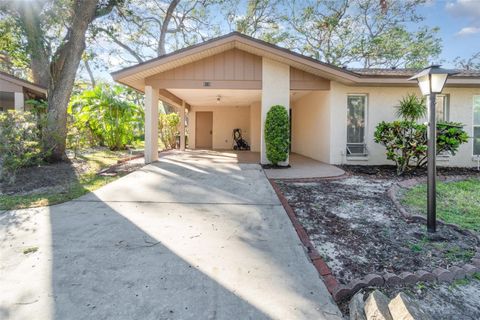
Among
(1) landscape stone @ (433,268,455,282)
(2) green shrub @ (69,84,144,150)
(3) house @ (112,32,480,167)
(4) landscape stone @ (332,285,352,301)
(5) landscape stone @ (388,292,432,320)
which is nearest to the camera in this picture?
(5) landscape stone @ (388,292,432,320)

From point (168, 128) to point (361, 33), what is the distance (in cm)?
1570

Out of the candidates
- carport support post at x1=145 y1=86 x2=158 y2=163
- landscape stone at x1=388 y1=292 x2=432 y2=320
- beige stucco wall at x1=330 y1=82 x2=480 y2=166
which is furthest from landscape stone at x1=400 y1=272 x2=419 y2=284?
carport support post at x1=145 y1=86 x2=158 y2=163

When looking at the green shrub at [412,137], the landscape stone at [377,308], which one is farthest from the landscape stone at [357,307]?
the green shrub at [412,137]

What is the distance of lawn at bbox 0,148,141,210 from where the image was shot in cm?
483

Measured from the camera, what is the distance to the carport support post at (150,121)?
8977 mm

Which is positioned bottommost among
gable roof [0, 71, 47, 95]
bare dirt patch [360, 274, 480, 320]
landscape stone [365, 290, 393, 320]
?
bare dirt patch [360, 274, 480, 320]

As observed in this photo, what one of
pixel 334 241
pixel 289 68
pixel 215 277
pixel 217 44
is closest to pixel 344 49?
pixel 289 68

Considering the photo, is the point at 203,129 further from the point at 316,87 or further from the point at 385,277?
the point at 385,277

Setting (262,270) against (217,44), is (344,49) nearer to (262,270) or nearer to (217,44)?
(217,44)

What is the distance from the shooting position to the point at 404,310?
1.80m

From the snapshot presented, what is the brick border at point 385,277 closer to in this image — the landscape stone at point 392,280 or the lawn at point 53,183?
Answer: the landscape stone at point 392,280

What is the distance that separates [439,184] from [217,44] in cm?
685

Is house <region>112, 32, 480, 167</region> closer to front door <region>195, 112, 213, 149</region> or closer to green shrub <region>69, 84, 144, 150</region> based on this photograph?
green shrub <region>69, 84, 144, 150</region>

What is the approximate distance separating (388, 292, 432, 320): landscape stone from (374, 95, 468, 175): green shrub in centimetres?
665
